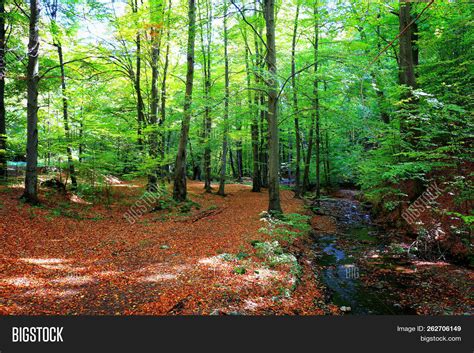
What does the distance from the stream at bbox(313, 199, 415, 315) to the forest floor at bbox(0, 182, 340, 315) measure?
0.54 m

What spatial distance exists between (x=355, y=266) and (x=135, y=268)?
5969 mm

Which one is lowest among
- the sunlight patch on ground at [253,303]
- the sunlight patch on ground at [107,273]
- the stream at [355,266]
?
the stream at [355,266]

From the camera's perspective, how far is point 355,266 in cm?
763

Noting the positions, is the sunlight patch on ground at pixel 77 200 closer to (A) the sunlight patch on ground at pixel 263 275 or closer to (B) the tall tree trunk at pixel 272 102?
(B) the tall tree trunk at pixel 272 102

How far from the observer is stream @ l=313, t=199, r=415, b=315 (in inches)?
218

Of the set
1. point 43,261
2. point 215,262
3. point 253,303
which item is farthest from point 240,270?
point 43,261

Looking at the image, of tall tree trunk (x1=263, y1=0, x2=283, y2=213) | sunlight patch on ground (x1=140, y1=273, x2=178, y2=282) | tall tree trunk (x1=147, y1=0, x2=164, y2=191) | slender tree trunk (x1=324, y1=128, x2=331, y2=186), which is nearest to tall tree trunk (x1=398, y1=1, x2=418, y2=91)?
tall tree trunk (x1=263, y1=0, x2=283, y2=213)

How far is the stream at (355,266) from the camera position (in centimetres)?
553

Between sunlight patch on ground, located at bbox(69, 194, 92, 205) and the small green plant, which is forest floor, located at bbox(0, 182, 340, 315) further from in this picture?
sunlight patch on ground, located at bbox(69, 194, 92, 205)

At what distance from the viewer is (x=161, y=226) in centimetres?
1015

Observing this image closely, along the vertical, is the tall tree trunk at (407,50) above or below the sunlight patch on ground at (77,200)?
above

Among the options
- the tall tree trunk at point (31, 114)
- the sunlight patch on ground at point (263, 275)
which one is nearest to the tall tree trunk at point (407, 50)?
the sunlight patch on ground at point (263, 275)

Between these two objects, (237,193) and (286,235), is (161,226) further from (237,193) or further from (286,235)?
(237,193)

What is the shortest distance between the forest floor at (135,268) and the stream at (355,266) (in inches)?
21.2
